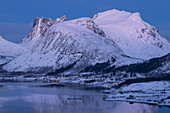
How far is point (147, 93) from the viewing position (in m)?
74.6

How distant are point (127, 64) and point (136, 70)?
28.8 m

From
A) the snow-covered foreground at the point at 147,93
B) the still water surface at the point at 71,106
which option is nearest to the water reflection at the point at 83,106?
the still water surface at the point at 71,106

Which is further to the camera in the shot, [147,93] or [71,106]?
[147,93]

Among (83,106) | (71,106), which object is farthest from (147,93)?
(71,106)

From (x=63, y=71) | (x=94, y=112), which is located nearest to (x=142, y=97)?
(x=94, y=112)

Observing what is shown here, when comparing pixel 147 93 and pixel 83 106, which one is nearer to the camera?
pixel 83 106

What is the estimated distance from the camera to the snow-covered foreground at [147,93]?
68.0m

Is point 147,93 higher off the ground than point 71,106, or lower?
higher

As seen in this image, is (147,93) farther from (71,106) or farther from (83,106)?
(71,106)

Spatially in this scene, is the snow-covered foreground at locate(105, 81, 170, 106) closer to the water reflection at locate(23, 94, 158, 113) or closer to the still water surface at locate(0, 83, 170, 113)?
the still water surface at locate(0, 83, 170, 113)

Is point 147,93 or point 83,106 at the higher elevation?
point 147,93

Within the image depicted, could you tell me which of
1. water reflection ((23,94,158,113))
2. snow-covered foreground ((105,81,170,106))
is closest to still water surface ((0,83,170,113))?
water reflection ((23,94,158,113))

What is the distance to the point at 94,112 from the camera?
5947 cm

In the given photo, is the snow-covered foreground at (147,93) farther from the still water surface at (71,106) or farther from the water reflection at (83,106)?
the water reflection at (83,106)
